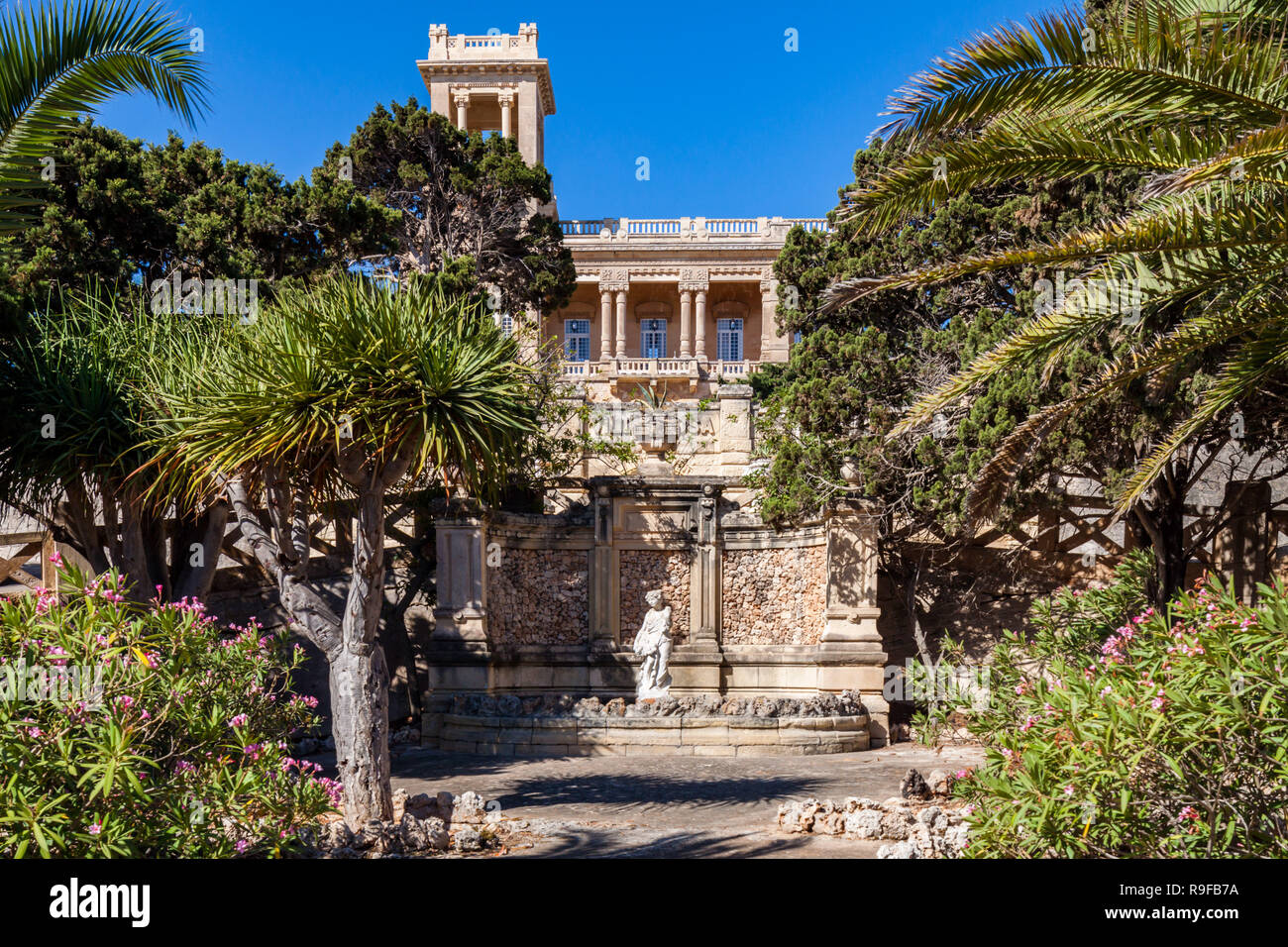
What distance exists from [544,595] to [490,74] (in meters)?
42.3

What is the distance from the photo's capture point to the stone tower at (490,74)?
171 ft

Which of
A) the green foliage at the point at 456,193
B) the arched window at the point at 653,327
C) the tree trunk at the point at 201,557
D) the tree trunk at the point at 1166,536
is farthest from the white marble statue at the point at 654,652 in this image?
the arched window at the point at 653,327

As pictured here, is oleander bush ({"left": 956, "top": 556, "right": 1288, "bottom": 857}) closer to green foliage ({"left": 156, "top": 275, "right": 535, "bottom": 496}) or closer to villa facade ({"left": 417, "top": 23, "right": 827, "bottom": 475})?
green foliage ({"left": 156, "top": 275, "right": 535, "bottom": 496})

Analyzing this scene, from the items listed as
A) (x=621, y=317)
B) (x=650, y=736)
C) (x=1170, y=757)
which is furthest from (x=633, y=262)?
(x=1170, y=757)

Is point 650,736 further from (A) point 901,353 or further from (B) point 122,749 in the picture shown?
(B) point 122,749

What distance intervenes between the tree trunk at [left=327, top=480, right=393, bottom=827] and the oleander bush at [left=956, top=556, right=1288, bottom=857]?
174 inches

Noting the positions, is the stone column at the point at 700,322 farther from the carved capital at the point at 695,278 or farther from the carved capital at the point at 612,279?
the carved capital at the point at 612,279

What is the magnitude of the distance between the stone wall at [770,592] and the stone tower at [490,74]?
1562 inches

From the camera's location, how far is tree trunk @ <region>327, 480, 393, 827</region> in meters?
8.09

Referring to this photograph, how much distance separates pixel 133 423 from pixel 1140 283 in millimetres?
8601

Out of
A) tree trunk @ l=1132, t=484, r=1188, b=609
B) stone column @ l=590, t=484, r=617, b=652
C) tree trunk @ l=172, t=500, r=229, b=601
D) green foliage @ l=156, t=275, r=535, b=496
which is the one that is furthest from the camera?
stone column @ l=590, t=484, r=617, b=652

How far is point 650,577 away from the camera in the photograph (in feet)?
53.5

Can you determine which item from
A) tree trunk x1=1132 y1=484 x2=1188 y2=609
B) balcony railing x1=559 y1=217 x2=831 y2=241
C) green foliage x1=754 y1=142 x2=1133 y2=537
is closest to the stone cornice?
balcony railing x1=559 y1=217 x2=831 y2=241

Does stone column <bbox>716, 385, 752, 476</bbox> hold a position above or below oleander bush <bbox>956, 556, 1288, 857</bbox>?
above
